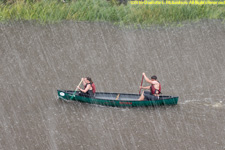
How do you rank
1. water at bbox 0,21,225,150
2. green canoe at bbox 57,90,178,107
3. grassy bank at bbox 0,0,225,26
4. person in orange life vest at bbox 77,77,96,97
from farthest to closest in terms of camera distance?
grassy bank at bbox 0,0,225,26
person in orange life vest at bbox 77,77,96,97
green canoe at bbox 57,90,178,107
water at bbox 0,21,225,150

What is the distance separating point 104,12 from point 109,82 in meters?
9.07

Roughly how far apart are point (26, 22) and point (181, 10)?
1034 centimetres

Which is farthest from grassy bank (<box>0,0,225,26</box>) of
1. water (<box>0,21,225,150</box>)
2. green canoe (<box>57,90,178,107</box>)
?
green canoe (<box>57,90,178,107</box>)

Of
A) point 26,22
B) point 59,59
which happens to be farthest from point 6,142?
point 26,22

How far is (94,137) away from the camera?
41.3ft

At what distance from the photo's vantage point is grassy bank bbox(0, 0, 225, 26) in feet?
80.5

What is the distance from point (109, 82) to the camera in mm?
17172

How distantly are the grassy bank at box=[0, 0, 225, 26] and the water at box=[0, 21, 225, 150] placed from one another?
76cm

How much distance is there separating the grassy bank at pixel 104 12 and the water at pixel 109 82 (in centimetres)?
76

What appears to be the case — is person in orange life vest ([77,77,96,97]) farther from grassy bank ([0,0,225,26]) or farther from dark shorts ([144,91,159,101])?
grassy bank ([0,0,225,26])

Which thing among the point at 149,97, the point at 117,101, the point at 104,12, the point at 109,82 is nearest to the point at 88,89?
the point at 117,101

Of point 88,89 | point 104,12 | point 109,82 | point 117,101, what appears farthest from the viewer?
point 104,12

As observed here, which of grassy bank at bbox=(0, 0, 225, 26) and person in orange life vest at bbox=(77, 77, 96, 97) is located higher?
grassy bank at bbox=(0, 0, 225, 26)

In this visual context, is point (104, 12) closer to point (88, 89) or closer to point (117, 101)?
point (88, 89)
